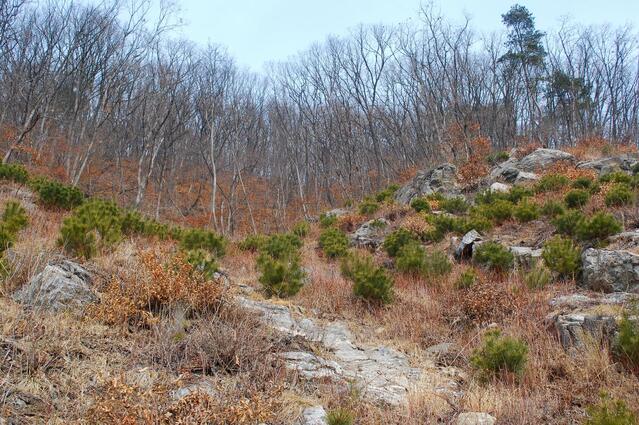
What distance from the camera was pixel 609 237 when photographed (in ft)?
24.7

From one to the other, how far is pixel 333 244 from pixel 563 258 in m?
5.11

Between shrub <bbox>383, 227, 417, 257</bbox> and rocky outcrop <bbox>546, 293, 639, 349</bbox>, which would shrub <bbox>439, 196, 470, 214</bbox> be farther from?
rocky outcrop <bbox>546, 293, 639, 349</bbox>

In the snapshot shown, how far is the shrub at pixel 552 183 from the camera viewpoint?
39.8 ft

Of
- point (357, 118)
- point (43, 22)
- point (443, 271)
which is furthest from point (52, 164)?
point (443, 271)

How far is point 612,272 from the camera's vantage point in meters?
6.21

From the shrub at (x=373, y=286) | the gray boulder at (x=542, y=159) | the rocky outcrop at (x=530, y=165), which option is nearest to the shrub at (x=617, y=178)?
the rocky outcrop at (x=530, y=165)

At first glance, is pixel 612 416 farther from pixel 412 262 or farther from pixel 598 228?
pixel 598 228

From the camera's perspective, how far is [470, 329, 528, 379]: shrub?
13.3ft

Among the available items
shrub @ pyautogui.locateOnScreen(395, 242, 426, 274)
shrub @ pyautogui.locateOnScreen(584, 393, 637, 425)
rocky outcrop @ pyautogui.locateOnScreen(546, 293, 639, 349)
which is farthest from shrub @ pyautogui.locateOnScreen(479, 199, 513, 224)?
shrub @ pyautogui.locateOnScreen(584, 393, 637, 425)

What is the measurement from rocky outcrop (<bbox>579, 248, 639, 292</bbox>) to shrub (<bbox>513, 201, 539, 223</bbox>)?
359 cm

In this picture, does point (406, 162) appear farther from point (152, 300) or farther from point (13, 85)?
point (152, 300)

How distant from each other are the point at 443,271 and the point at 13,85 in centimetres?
2135

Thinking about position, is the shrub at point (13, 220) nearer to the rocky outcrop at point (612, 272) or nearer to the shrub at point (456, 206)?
the rocky outcrop at point (612, 272)

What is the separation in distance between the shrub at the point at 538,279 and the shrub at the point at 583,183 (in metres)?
5.73
